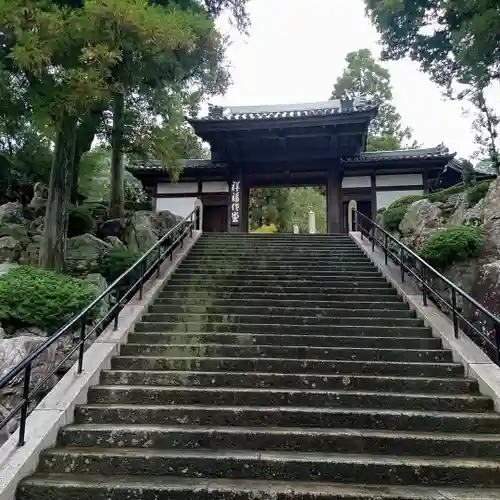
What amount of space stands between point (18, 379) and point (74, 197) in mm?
7499

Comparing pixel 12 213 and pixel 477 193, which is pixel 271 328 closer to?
pixel 477 193

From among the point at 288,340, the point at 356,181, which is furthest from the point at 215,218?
the point at 288,340

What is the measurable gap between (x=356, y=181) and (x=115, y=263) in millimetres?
9285

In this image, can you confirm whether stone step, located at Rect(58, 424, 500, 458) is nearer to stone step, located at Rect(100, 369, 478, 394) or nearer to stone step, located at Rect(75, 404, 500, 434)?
stone step, located at Rect(75, 404, 500, 434)

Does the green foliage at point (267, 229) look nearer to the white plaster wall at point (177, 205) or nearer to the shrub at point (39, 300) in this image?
the white plaster wall at point (177, 205)

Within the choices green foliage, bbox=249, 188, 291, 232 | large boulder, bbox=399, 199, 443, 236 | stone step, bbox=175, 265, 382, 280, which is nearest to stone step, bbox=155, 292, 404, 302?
stone step, bbox=175, 265, 382, 280

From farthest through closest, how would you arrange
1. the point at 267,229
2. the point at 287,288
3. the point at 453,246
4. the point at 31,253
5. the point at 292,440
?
1. the point at 267,229
2. the point at 31,253
3. the point at 287,288
4. the point at 453,246
5. the point at 292,440

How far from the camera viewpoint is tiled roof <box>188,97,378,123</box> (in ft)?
42.3

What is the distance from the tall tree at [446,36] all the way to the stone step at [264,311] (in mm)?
5637

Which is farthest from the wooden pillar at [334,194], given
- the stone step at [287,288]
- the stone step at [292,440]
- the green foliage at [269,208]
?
the stone step at [292,440]

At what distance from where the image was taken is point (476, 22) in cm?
798

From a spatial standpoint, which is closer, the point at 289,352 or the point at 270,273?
the point at 289,352

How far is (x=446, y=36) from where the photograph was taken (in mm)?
10617

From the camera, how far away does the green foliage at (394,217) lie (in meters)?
10.7
